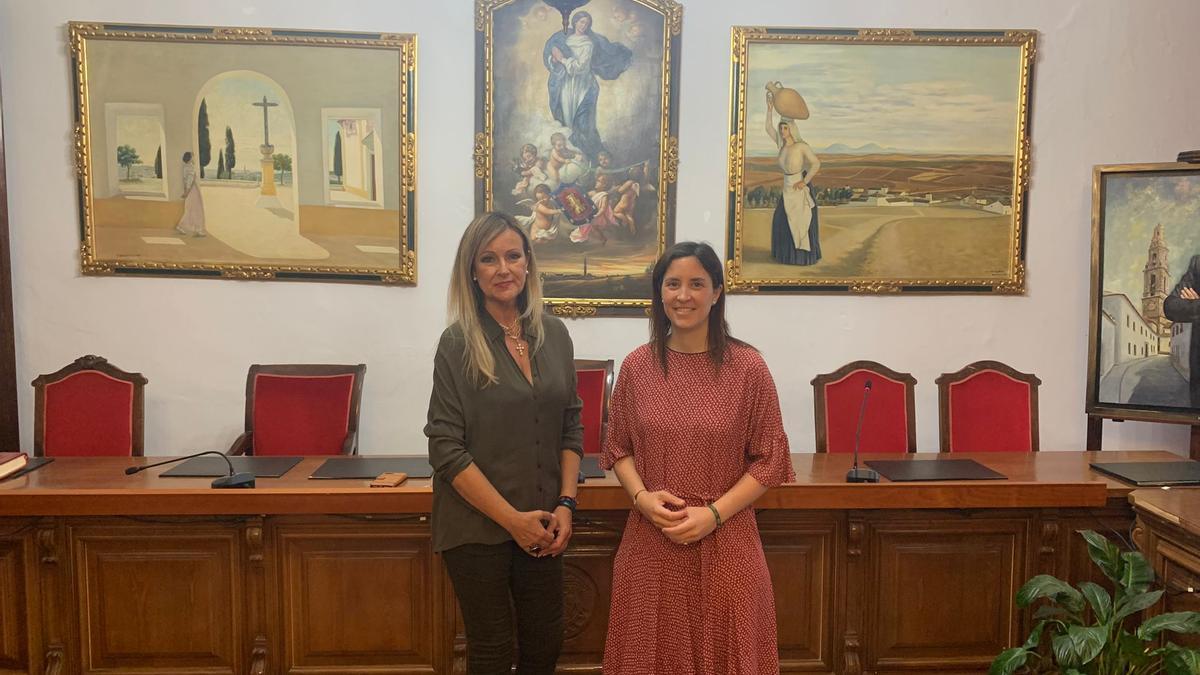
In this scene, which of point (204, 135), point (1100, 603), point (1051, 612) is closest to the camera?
point (1100, 603)

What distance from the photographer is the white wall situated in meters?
3.48

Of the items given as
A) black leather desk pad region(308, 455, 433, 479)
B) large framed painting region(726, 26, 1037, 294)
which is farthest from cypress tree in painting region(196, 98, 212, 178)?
large framed painting region(726, 26, 1037, 294)

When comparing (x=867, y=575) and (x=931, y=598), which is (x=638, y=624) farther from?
(x=931, y=598)

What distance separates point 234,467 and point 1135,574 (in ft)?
9.23

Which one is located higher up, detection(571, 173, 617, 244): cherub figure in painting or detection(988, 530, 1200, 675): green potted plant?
detection(571, 173, 617, 244): cherub figure in painting

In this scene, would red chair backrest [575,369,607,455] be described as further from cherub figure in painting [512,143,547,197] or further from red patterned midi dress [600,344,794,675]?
red patterned midi dress [600,344,794,675]

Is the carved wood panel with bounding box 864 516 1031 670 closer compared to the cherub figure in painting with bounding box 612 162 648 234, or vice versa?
the carved wood panel with bounding box 864 516 1031 670

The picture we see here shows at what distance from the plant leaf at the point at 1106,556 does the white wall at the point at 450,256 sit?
5.58 ft

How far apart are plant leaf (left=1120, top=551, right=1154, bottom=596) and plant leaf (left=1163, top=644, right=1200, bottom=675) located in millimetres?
230

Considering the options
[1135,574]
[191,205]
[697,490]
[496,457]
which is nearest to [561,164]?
[191,205]

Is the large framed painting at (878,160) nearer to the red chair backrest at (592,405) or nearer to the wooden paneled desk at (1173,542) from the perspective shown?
the red chair backrest at (592,405)

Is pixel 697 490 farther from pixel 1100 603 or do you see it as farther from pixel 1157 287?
pixel 1157 287

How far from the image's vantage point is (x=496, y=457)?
1.77 meters

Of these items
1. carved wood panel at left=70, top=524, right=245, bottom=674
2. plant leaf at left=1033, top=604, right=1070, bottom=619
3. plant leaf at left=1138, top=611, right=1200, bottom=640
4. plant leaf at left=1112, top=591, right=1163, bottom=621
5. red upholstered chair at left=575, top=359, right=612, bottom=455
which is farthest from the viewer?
red upholstered chair at left=575, top=359, right=612, bottom=455
